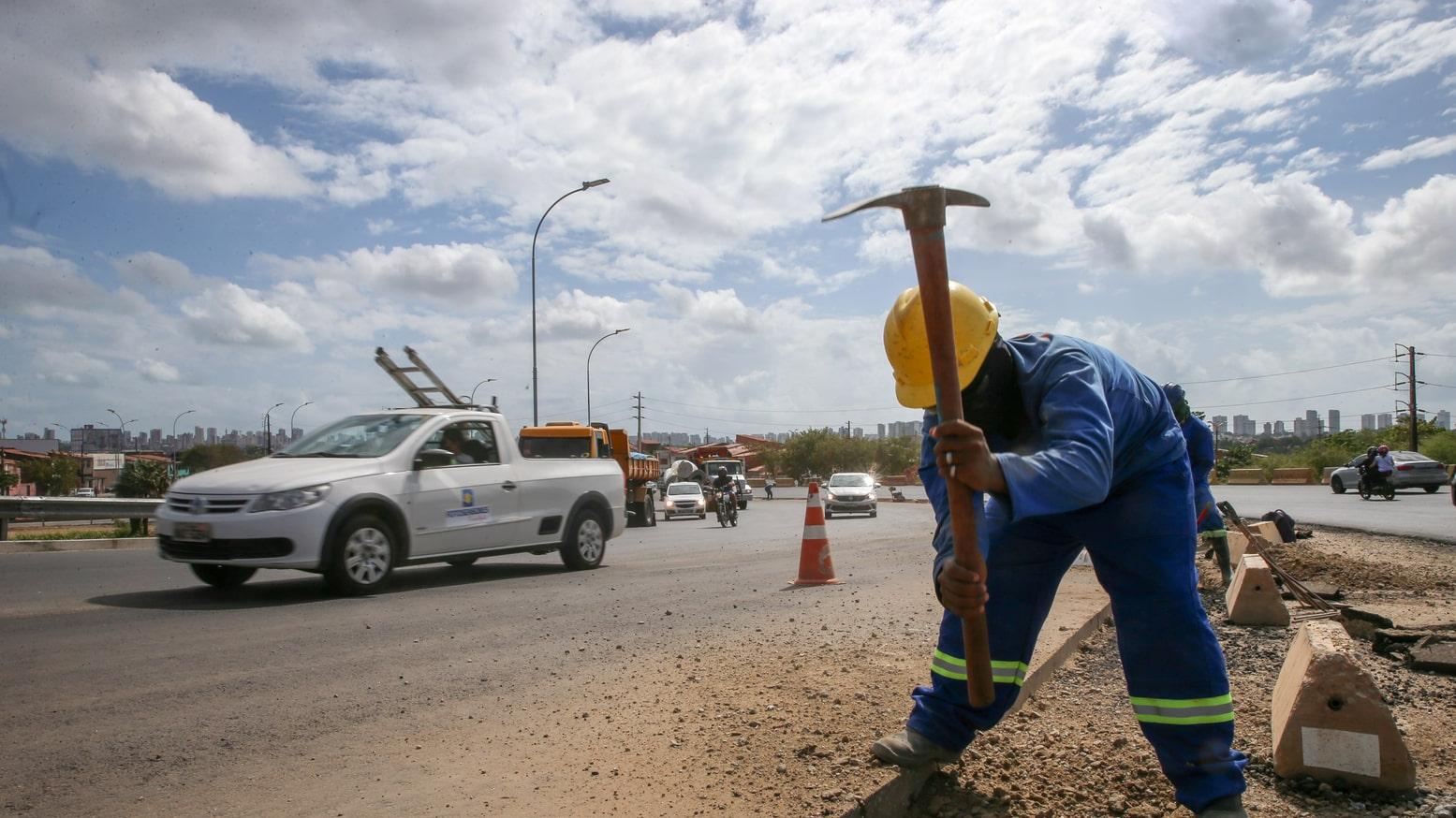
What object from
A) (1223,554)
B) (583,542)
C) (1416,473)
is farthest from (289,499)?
(1416,473)

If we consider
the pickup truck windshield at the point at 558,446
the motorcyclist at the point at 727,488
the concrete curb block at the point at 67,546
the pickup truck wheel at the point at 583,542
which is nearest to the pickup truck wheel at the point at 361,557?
the pickup truck wheel at the point at 583,542

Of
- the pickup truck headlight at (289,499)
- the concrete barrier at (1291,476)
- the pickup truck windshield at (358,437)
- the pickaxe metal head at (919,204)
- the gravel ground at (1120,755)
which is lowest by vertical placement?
the concrete barrier at (1291,476)

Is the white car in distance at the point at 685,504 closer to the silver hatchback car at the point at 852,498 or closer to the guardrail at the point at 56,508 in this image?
the silver hatchback car at the point at 852,498

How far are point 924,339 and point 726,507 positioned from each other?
23146mm

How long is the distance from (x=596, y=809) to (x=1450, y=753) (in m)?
3.02

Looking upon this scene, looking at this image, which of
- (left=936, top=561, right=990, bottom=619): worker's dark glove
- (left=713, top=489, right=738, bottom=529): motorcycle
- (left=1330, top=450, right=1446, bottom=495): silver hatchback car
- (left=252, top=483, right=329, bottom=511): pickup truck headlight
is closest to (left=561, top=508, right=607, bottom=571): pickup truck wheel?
(left=252, top=483, right=329, bottom=511): pickup truck headlight

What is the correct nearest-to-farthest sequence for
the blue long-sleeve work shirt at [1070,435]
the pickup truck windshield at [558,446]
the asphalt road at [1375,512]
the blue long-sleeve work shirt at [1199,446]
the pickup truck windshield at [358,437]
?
the blue long-sleeve work shirt at [1070,435], the blue long-sleeve work shirt at [1199,446], the pickup truck windshield at [358,437], the asphalt road at [1375,512], the pickup truck windshield at [558,446]

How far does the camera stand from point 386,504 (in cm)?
859

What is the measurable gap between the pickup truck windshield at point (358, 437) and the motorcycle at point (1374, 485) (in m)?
25.1

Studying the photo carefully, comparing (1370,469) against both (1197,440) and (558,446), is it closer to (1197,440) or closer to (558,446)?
(558,446)

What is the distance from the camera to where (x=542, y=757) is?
3.58 meters

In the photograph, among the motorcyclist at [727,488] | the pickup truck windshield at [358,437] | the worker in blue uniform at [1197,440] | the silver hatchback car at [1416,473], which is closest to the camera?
the worker in blue uniform at [1197,440]

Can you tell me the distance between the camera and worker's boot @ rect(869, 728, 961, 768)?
318cm

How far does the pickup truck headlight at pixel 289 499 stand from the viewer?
784cm
